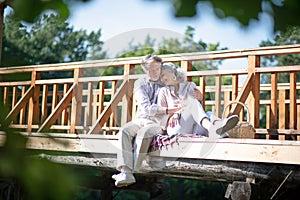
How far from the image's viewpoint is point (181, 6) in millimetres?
656

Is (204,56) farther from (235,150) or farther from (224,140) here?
(235,150)

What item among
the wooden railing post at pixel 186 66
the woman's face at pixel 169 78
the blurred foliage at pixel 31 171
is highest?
the wooden railing post at pixel 186 66

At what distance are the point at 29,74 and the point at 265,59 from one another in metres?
25.3

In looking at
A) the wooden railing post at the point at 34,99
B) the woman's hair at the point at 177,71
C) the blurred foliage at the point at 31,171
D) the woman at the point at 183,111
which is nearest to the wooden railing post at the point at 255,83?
the woman at the point at 183,111

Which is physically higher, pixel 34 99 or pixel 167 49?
pixel 167 49

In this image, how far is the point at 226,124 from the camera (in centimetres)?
472

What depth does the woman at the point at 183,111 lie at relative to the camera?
4.87 m

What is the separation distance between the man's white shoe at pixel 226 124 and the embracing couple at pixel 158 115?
17 mm

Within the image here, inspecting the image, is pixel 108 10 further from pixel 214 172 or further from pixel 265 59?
pixel 265 59

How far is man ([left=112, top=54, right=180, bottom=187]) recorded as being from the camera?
16.3 ft

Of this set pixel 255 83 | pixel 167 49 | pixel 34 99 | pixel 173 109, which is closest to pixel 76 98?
pixel 34 99

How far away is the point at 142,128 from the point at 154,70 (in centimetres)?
58

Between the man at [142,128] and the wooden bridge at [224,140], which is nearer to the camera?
the wooden bridge at [224,140]

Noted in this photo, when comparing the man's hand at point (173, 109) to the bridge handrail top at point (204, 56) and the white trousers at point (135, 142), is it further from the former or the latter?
the bridge handrail top at point (204, 56)
